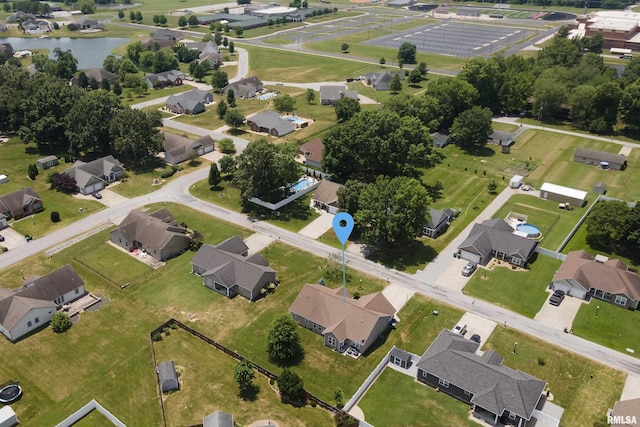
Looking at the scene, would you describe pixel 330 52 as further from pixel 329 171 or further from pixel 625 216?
pixel 625 216

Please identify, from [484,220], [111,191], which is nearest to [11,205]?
[111,191]

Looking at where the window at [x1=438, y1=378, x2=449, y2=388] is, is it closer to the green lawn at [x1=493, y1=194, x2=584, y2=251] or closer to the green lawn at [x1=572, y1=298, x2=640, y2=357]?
the green lawn at [x1=572, y1=298, x2=640, y2=357]

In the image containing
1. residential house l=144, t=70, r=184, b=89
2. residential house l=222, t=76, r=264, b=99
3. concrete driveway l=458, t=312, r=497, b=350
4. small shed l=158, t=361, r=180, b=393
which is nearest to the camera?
small shed l=158, t=361, r=180, b=393

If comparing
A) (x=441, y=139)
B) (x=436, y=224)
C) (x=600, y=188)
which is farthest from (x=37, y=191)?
(x=600, y=188)

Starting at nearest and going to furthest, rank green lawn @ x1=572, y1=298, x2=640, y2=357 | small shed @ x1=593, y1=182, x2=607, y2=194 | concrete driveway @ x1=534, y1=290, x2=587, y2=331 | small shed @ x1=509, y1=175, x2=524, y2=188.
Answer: green lawn @ x1=572, y1=298, x2=640, y2=357 → concrete driveway @ x1=534, y1=290, x2=587, y2=331 → small shed @ x1=593, y1=182, x2=607, y2=194 → small shed @ x1=509, y1=175, x2=524, y2=188

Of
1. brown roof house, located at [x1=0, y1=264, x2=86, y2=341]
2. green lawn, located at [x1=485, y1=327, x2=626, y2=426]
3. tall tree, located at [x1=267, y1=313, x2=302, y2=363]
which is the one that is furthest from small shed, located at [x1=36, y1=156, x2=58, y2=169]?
green lawn, located at [x1=485, y1=327, x2=626, y2=426]

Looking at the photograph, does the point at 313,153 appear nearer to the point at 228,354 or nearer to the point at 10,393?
the point at 228,354
